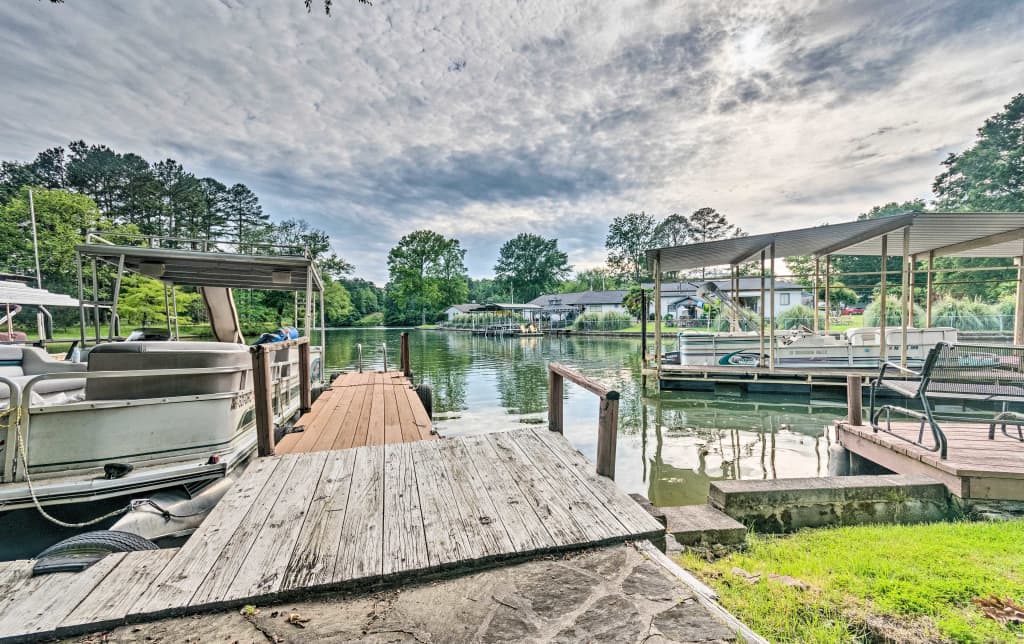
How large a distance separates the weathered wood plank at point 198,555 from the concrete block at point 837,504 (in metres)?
3.65

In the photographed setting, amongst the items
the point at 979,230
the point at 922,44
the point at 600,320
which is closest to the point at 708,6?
the point at 922,44

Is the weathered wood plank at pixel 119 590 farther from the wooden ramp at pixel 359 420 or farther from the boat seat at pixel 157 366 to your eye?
the boat seat at pixel 157 366

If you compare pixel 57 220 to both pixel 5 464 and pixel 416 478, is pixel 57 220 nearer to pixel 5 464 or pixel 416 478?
pixel 5 464

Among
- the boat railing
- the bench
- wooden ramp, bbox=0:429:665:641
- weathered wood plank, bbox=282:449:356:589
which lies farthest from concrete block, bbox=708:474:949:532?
the boat railing

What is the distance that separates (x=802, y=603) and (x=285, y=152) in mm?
29301

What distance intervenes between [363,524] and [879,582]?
2.90m

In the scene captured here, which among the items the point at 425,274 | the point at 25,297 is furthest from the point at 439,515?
the point at 425,274

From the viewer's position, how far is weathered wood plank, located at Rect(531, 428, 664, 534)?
226 centimetres

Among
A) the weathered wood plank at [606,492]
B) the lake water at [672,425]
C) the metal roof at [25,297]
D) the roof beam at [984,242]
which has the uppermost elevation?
the roof beam at [984,242]

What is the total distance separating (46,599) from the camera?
5.59 feet

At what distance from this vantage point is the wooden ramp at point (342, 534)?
1707mm

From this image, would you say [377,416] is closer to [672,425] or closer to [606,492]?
[606,492]

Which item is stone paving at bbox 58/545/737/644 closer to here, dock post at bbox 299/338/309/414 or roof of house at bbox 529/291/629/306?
dock post at bbox 299/338/309/414

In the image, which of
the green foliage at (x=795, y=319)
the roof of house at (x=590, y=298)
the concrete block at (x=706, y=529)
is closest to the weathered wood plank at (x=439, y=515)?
the concrete block at (x=706, y=529)
